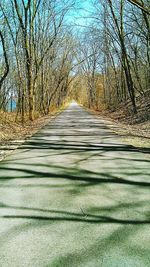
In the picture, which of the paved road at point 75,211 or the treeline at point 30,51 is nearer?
the paved road at point 75,211

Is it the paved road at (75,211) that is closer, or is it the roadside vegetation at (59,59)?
the paved road at (75,211)

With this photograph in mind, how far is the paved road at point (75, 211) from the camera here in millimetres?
3240

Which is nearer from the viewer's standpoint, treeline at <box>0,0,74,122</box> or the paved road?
the paved road

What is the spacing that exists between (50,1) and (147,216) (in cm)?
2738

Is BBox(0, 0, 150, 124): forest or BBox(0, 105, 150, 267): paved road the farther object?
BBox(0, 0, 150, 124): forest

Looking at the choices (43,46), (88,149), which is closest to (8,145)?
(88,149)

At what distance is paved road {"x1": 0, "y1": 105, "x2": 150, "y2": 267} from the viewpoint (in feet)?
10.6

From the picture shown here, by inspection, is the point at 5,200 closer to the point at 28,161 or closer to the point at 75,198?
the point at 75,198

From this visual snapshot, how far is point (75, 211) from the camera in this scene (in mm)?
4469

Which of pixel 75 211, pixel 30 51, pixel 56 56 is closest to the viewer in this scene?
pixel 75 211

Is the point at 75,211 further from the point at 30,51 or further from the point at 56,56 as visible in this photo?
the point at 56,56

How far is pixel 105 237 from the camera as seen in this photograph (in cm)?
363

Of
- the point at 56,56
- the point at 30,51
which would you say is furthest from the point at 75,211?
the point at 56,56

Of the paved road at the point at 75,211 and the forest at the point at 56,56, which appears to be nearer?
the paved road at the point at 75,211
